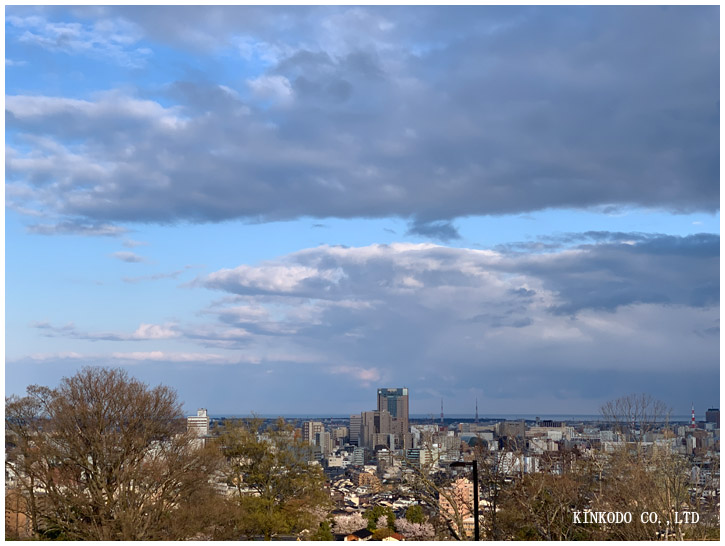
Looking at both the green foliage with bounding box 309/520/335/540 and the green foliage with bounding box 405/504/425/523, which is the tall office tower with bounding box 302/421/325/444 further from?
the green foliage with bounding box 405/504/425/523

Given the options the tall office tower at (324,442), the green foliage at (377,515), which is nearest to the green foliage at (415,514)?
the green foliage at (377,515)

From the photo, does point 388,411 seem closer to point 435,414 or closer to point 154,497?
point 435,414

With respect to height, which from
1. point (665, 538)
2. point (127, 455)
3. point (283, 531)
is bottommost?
point (283, 531)

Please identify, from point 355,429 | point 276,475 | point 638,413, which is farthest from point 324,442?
point 638,413

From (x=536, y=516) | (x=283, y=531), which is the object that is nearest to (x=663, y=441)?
(x=536, y=516)

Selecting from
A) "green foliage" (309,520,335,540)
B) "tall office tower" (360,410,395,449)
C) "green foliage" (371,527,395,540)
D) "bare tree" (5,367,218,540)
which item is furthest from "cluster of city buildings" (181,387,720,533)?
"bare tree" (5,367,218,540)
